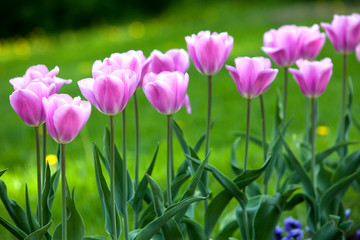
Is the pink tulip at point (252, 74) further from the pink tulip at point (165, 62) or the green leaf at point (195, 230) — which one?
the green leaf at point (195, 230)

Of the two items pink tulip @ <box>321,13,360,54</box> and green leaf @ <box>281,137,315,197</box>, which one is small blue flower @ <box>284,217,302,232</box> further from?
pink tulip @ <box>321,13,360,54</box>

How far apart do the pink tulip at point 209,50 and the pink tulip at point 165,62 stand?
0.09 m

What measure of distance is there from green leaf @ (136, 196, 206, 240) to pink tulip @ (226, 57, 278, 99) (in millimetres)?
328

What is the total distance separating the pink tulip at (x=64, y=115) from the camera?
1.04 metres

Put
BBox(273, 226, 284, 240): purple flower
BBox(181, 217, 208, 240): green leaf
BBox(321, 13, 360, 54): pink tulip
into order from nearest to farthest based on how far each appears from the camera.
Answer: BBox(181, 217, 208, 240): green leaf, BBox(321, 13, 360, 54): pink tulip, BBox(273, 226, 284, 240): purple flower

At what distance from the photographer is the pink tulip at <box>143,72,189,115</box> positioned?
116 cm

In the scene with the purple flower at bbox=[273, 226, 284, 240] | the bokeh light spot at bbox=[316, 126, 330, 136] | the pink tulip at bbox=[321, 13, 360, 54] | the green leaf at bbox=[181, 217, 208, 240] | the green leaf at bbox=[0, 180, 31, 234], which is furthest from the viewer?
the bokeh light spot at bbox=[316, 126, 330, 136]

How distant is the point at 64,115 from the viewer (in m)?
1.04

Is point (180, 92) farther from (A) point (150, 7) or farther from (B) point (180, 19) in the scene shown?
A: (A) point (150, 7)

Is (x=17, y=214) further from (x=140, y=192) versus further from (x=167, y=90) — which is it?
(x=167, y=90)

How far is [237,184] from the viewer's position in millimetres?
1395

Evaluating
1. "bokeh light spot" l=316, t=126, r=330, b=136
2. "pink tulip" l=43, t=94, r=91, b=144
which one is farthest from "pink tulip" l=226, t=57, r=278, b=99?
"bokeh light spot" l=316, t=126, r=330, b=136

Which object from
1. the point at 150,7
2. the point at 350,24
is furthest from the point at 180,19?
the point at 350,24

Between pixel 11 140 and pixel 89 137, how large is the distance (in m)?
0.56
